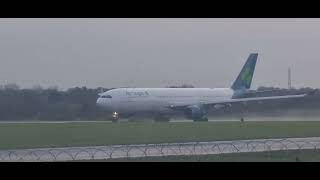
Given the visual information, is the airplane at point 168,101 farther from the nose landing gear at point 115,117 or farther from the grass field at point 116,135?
the grass field at point 116,135

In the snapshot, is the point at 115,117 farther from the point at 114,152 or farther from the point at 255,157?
the point at 255,157

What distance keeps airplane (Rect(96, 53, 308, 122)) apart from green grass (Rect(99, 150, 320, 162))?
36102mm

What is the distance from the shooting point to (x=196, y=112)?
193 feet

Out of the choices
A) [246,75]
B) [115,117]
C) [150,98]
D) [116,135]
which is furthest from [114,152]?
[246,75]

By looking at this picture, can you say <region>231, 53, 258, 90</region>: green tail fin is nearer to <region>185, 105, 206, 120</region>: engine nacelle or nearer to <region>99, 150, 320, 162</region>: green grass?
<region>185, 105, 206, 120</region>: engine nacelle

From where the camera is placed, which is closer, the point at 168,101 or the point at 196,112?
the point at 196,112

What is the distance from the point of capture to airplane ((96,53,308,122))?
57.9 metres

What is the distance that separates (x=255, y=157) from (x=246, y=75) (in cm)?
4995

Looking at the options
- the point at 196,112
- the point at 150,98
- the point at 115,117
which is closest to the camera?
the point at 115,117

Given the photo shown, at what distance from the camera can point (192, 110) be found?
59344 mm

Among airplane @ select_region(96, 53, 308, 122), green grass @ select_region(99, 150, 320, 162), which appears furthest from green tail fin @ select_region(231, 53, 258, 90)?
green grass @ select_region(99, 150, 320, 162)
